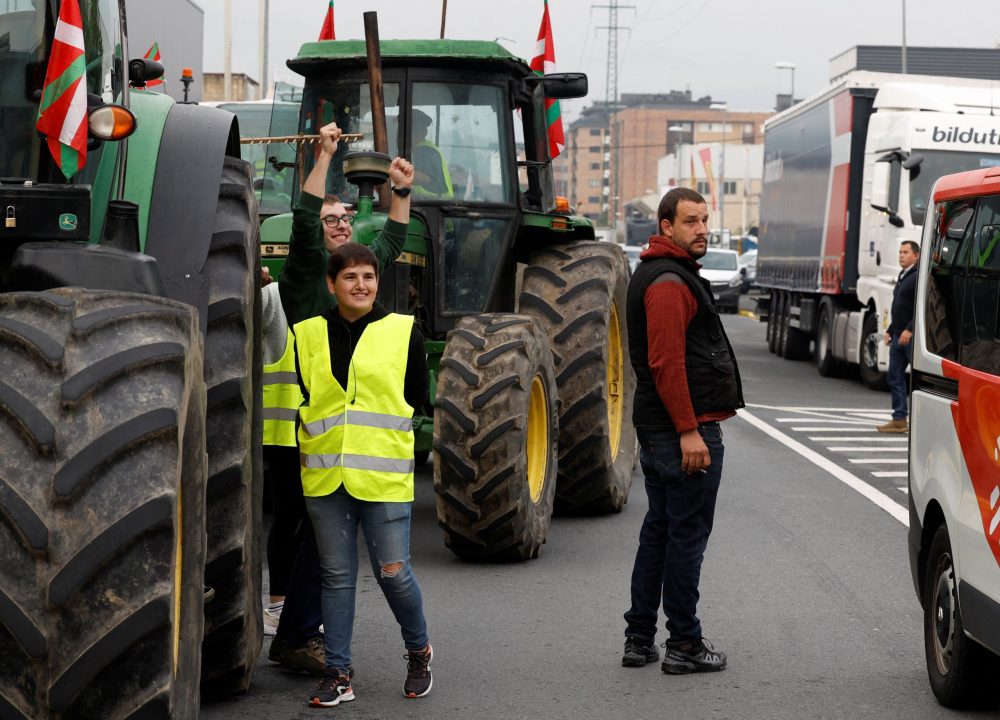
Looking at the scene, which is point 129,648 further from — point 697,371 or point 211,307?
point 697,371

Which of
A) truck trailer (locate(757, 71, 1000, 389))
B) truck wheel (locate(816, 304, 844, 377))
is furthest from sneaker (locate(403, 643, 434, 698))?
truck wheel (locate(816, 304, 844, 377))

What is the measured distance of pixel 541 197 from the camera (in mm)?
10836

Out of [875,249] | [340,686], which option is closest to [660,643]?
[340,686]

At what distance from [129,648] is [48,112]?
171 centimetres

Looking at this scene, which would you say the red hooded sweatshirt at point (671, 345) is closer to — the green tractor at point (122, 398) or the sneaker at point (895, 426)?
the green tractor at point (122, 398)

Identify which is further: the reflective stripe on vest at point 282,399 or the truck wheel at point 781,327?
the truck wheel at point 781,327

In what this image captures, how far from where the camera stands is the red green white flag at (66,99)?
4875 millimetres

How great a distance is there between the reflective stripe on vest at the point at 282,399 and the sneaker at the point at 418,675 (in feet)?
3.20

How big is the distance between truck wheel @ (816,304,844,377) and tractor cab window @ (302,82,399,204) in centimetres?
1413

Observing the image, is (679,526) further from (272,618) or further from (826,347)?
(826,347)

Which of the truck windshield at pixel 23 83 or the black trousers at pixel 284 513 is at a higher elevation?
the truck windshield at pixel 23 83

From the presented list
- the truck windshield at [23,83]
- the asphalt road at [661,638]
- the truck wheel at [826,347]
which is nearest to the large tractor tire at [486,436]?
the asphalt road at [661,638]

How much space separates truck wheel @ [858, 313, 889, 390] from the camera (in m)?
21.5

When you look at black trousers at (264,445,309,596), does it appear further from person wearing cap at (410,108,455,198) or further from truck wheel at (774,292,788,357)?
truck wheel at (774,292,788,357)
